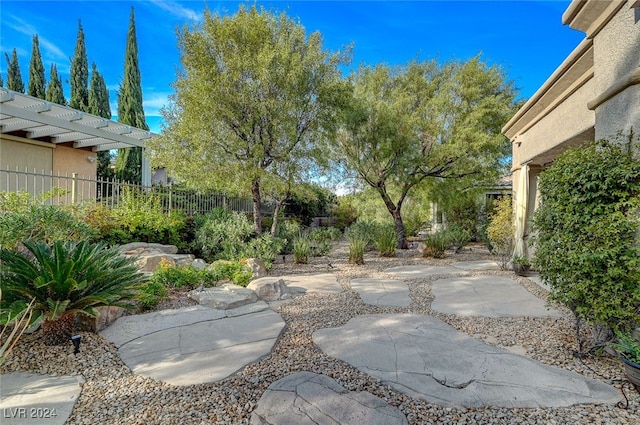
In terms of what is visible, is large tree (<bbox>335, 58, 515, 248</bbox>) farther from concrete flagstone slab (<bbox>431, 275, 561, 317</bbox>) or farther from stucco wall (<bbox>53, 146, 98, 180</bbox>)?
stucco wall (<bbox>53, 146, 98, 180</bbox>)

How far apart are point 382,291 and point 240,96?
5.10 meters

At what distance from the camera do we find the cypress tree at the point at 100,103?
16.7 m

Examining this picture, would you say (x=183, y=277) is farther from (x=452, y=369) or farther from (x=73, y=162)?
(x=73, y=162)

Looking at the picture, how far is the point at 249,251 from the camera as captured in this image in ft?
25.1

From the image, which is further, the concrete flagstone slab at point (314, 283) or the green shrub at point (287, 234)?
the green shrub at point (287, 234)

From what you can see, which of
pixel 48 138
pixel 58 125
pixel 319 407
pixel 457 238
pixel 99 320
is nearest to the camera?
pixel 319 407

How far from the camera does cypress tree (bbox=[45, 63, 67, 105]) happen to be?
16.7 meters

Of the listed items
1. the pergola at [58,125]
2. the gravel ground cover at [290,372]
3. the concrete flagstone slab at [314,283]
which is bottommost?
the gravel ground cover at [290,372]

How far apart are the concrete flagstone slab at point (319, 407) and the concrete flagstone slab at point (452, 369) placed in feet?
1.24

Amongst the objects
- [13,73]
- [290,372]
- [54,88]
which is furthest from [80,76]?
[290,372]

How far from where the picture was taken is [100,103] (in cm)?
1745

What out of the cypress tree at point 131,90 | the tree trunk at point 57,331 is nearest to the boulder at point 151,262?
the tree trunk at point 57,331

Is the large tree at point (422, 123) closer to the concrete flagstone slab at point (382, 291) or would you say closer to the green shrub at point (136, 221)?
the concrete flagstone slab at point (382, 291)

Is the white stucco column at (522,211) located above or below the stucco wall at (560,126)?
below
